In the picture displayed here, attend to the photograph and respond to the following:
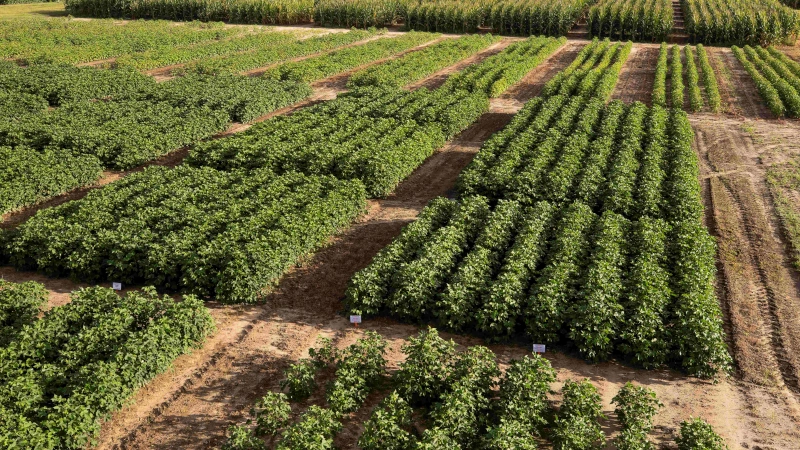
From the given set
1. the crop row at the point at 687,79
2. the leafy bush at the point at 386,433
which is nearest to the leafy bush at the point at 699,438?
the leafy bush at the point at 386,433

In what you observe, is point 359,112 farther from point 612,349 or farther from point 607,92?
point 612,349

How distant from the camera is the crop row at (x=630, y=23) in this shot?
58.1 meters

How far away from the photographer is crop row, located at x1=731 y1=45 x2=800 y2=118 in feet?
113

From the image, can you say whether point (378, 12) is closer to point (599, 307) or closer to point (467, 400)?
point (599, 307)

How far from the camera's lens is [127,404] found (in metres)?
12.9

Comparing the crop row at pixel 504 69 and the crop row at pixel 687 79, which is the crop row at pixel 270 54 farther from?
the crop row at pixel 687 79

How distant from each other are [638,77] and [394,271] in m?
33.8

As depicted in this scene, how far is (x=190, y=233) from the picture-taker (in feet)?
59.6

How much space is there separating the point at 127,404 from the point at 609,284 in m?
11.8

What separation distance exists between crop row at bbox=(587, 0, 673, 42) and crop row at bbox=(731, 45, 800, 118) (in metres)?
8.87

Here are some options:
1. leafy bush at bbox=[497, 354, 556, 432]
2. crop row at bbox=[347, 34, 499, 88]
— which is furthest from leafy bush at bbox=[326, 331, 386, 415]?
crop row at bbox=[347, 34, 499, 88]

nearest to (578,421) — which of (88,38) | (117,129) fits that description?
(117,129)

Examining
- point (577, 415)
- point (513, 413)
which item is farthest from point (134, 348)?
point (577, 415)

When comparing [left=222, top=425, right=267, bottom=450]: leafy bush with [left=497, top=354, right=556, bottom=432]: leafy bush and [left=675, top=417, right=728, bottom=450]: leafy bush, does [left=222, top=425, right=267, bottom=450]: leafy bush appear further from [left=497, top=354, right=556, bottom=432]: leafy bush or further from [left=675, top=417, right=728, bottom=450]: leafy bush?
[left=675, top=417, right=728, bottom=450]: leafy bush
